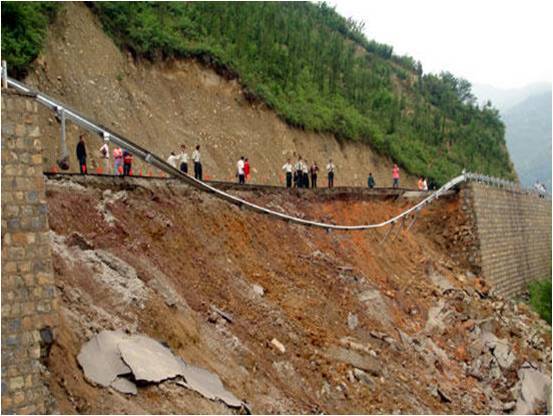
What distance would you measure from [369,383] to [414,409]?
950mm

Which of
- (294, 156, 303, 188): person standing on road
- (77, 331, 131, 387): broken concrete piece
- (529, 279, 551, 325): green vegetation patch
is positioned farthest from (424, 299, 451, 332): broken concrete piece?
(529, 279, 551, 325): green vegetation patch

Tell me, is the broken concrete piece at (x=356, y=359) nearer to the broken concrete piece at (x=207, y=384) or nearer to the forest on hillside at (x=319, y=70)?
the broken concrete piece at (x=207, y=384)

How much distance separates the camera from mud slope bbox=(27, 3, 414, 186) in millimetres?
21531

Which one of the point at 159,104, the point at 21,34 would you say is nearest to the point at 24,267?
the point at 21,34

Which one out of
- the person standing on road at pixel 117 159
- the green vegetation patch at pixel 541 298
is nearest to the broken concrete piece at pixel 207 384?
the person standing on road at pixel 117 159

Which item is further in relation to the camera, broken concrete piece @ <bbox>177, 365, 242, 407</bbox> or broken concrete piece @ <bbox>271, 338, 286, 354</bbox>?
broken concrete piece @ <bbox>271, 338, 286, 354</bbox>

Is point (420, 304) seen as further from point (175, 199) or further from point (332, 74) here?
point (332, 74)

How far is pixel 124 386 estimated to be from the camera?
808 centimetres

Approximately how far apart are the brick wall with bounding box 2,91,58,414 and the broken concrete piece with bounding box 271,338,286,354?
14.2 feet

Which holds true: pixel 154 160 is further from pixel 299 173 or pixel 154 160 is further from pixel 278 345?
pixel 299 173

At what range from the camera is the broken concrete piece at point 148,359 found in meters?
8.32

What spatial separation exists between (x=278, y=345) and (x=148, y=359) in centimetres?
316

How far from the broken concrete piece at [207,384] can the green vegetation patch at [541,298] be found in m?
19.6

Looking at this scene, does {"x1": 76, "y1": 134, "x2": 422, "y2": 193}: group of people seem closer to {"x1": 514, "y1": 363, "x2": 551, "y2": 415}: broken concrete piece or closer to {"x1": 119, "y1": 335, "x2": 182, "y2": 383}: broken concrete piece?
{"x1": 119, "y1": 335, "x2": 182, "y2": 383}: broken concrete piece
